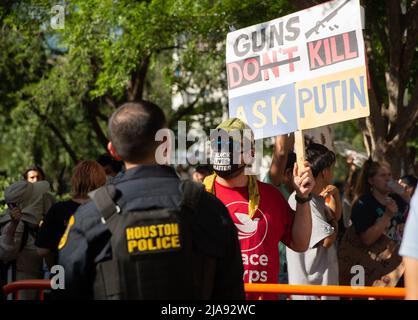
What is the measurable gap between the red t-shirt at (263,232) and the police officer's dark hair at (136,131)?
4.81 feet

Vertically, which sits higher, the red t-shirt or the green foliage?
the green foliage

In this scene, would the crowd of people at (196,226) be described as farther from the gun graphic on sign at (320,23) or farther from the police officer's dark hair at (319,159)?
the gun graphic on sign at (320,23)

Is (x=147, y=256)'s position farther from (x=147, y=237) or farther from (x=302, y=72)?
(x=302, y=72)

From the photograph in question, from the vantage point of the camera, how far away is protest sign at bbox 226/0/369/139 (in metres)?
5.27

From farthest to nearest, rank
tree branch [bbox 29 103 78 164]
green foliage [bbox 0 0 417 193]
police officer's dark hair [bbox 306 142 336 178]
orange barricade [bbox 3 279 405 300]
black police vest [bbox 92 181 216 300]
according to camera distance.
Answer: tree branch [bbox 29 103 78 164]
green foliage [bbox 0 0 417 193]
police officer's dark hair [bbox 306 142 336 178]
orange barricade [bbox 3 279 405 300]
black police vest [bbox 92 181 216 300]

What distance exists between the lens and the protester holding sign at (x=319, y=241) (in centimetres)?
596

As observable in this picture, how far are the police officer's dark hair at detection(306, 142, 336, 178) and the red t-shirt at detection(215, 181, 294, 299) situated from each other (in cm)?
121

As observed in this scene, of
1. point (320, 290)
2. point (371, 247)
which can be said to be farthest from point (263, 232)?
point (371, 247)

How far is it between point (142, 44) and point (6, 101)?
8934mm

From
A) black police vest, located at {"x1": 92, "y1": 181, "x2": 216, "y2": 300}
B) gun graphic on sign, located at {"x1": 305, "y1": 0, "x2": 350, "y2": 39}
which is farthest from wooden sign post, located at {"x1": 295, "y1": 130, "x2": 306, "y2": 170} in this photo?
black police vest, located at {"x1": 92, "y1": 181, "x2": 216, "y2": 300}

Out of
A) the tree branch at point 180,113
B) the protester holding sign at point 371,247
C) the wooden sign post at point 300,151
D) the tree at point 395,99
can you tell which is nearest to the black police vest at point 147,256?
the wooden sign post at point 300,151

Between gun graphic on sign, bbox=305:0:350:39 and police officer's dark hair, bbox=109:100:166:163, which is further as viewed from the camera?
→ gun graphic on sign, bbox=305:0:350:39

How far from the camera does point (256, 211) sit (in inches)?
186

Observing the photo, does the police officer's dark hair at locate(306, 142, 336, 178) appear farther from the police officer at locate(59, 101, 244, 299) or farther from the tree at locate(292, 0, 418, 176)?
the tree at locate(292, 0, 418, 176)
